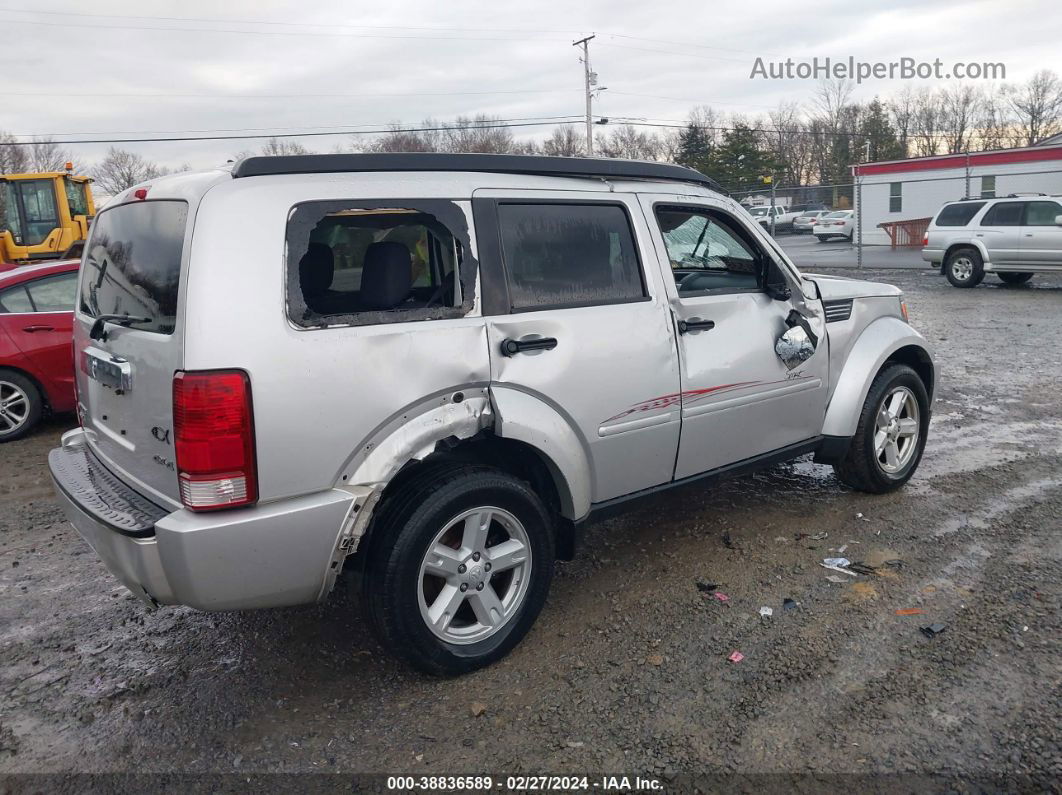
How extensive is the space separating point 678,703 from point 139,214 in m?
2.86

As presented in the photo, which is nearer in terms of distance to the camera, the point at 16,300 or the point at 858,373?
the point at 858,373

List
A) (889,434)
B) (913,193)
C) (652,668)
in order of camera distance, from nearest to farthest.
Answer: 1. (652,668)
2. (889,434)
3. (913,193)

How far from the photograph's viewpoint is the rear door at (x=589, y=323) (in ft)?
11.0

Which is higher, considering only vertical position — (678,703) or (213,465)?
(213,465)

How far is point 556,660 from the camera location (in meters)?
3.46

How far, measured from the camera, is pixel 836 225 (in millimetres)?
36781

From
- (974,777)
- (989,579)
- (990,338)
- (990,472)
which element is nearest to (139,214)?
(974,777)

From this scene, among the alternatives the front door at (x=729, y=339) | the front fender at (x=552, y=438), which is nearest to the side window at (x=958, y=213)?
the front door at (x=729, y=339)

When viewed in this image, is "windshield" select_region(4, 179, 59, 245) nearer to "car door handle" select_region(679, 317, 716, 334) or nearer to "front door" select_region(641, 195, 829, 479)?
"front door" select_region(641, 195, 829, 479)

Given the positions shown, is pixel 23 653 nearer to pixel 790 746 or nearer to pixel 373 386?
pixel 373 386

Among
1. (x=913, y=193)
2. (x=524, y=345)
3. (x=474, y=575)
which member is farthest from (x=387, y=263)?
(x=913, y=193)

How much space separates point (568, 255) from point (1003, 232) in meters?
16.2

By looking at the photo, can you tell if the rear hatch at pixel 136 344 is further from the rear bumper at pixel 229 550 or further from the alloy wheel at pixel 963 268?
the alloy wheel at pixel 963 268

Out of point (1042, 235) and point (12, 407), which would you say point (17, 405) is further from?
point (1042, 235)
